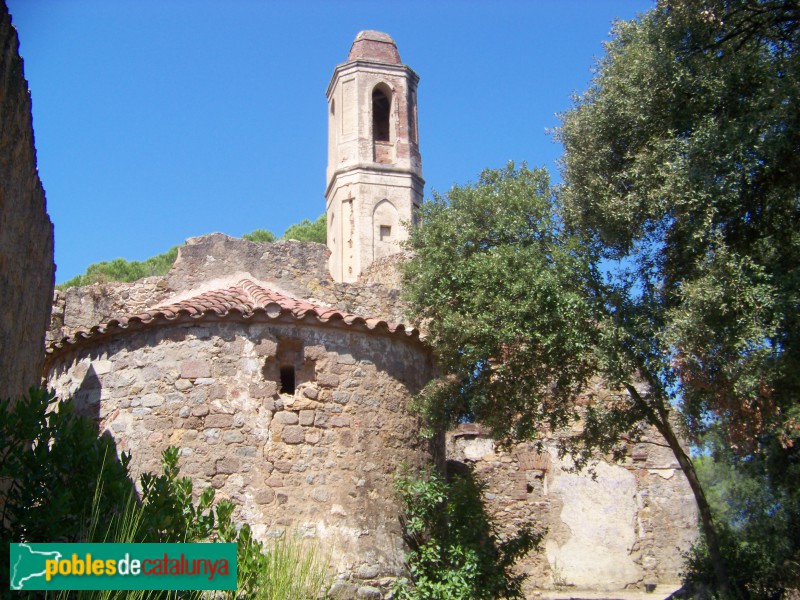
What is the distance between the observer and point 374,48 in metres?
30.1

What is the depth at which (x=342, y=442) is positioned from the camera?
969 centimetres

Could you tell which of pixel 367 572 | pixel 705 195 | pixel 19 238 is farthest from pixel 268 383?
pixel 705 195

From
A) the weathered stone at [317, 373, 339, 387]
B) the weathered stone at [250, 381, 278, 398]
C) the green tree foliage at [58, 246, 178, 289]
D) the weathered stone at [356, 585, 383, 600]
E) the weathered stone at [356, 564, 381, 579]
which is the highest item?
the green tree foliage at [58, 246, 178, 289]

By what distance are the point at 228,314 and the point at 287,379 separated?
1.07 m

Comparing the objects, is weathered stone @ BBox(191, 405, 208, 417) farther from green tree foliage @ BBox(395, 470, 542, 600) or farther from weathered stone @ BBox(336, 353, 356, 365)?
green tree foliage @ BBox(395, 470, 542, 600)

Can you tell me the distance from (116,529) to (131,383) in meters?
4.38

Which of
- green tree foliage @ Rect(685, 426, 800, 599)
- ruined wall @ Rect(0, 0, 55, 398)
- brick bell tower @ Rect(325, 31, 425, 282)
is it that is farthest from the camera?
brick bell tower @ Rect(325, 31, 425, 282)

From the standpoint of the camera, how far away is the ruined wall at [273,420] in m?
9.26

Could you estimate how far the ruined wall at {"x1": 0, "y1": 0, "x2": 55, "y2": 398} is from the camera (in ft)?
20.0

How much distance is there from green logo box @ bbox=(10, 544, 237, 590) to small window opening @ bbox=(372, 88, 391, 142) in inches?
1008

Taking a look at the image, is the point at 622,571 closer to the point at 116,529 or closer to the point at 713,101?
the point at 713,101

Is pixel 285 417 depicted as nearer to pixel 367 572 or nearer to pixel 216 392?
pixel 216 392

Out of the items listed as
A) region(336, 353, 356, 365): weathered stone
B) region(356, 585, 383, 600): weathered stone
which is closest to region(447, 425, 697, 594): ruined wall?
region(336, 353, 356, 365): weathered stone

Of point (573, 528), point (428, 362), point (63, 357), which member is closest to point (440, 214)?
point (428, 362)
